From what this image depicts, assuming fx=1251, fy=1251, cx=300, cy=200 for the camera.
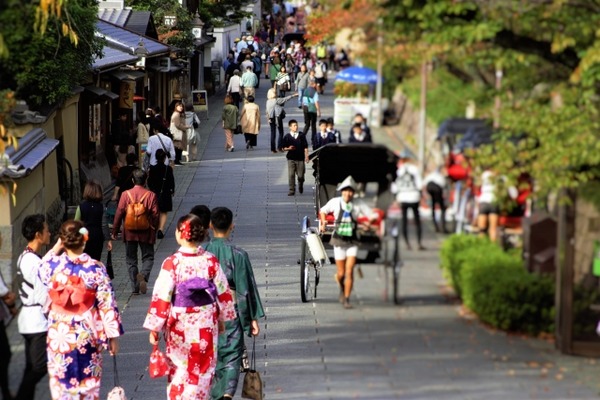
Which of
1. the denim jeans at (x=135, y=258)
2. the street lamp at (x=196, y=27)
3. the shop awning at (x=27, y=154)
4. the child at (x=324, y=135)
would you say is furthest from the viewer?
the street lamp at (x=196, y=27)

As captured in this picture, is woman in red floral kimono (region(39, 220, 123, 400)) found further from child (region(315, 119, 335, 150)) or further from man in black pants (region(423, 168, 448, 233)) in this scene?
man in black pants (region(423, 168, 448, 233))

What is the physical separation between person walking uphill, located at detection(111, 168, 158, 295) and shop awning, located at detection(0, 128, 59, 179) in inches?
45.0

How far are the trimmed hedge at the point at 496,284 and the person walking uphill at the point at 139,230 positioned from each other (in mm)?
9423

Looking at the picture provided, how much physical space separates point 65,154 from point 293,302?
9.70 metres

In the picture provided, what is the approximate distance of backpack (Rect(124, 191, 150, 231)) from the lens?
14.7 m

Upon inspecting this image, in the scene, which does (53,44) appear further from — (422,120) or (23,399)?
(422,120)

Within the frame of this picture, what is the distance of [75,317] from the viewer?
28.4ft

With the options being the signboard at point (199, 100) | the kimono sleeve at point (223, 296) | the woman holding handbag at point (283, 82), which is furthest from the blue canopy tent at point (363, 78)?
the signboard at point (199, 100)

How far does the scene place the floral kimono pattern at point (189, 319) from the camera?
862cm

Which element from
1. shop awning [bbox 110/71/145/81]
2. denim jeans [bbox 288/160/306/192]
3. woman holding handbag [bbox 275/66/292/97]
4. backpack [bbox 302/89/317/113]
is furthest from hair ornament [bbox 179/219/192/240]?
shop awning [bbox 110/71/145/81]

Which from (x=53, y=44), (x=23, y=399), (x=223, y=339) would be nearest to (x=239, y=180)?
(x=53, y=44)

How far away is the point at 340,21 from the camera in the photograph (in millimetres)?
5801

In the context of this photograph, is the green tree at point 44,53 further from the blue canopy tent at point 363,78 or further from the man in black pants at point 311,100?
the blue canopy tent at point 363,78

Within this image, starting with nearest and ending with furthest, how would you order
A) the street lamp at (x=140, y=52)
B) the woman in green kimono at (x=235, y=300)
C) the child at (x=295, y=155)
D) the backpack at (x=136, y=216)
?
Result: the woman in green kimono at (x=235, y=300) < the backpack at (x=136, y=216) < the child at (x=295, y=155) < the street lamp at (x=140, y=52)
